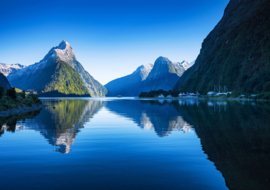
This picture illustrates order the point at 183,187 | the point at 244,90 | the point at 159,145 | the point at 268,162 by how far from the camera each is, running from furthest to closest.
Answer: the point at 244,90
the point at 159,145
the point at 268,162
the point at 183,187

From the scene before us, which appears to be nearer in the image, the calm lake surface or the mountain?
the calm lake surface

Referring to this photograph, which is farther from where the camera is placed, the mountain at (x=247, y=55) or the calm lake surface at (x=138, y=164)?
the mountain at (x=247, y=55)

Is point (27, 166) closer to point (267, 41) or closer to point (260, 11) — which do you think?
point (267, 41)

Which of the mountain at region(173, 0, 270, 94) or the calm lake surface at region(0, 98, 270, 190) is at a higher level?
the mountain at region(173, 0, 270, 94)

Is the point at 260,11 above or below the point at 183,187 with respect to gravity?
above

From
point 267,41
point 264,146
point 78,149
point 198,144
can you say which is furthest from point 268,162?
point 267,41

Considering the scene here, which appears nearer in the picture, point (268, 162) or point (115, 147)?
point (268, 162)

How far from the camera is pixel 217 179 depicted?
970cm

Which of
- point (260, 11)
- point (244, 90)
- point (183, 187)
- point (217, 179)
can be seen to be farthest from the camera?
point (260, 11)

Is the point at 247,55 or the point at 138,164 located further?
the point at 247,55

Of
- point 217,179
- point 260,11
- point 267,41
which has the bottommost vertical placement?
point 217,179

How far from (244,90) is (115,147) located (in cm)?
14456

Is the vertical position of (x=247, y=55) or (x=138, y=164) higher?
(x=247, y=55)

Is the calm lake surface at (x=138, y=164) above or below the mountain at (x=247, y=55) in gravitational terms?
below
